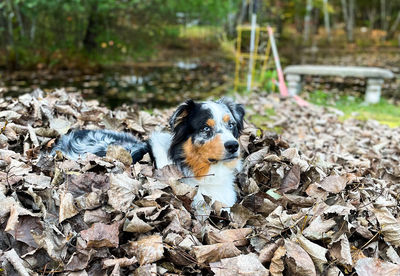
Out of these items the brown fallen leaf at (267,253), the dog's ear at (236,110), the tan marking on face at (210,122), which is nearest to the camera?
the brown fallen leaf at (267,253)

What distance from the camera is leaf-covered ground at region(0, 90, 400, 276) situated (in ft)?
7.77

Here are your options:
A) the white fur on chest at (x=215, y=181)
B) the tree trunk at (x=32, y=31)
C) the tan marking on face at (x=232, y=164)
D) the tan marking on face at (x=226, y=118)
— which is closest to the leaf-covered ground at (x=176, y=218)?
the white fur on chest at (x=215, y=181)

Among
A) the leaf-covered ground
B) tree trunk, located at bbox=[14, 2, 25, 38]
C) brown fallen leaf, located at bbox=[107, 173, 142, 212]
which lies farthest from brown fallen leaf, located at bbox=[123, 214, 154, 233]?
tree trunk, located at bbox=[14, 2, 25, 38]

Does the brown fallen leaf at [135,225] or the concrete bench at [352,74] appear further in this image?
the concrete bench at [352,74]

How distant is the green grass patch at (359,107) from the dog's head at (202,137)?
5.30 meters

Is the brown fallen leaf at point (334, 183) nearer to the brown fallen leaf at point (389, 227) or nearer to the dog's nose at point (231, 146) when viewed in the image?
the brown fallen leaf at point (389, 227)

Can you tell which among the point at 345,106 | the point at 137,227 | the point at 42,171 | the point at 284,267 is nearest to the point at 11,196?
the point at 42,171

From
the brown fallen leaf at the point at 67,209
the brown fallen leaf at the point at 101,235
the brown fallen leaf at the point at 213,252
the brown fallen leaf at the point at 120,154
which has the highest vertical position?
the brown fallen leaf at the point at 120,154

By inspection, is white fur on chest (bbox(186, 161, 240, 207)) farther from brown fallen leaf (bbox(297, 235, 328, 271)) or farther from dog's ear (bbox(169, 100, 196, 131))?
brown fallen leaf (bbox(297, 235, 328, 271))

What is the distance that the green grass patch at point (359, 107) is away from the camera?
7969 millimetres

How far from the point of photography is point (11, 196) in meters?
2.61

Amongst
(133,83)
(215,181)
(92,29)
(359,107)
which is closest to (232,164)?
(215,181)

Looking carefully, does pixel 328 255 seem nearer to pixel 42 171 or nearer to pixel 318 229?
pixel 318 229

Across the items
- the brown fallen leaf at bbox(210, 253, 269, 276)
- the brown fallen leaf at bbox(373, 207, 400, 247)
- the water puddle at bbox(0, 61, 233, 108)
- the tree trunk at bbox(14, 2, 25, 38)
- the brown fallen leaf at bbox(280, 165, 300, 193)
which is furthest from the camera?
the tree trunk at bbox(14, 2, 25, 38)
